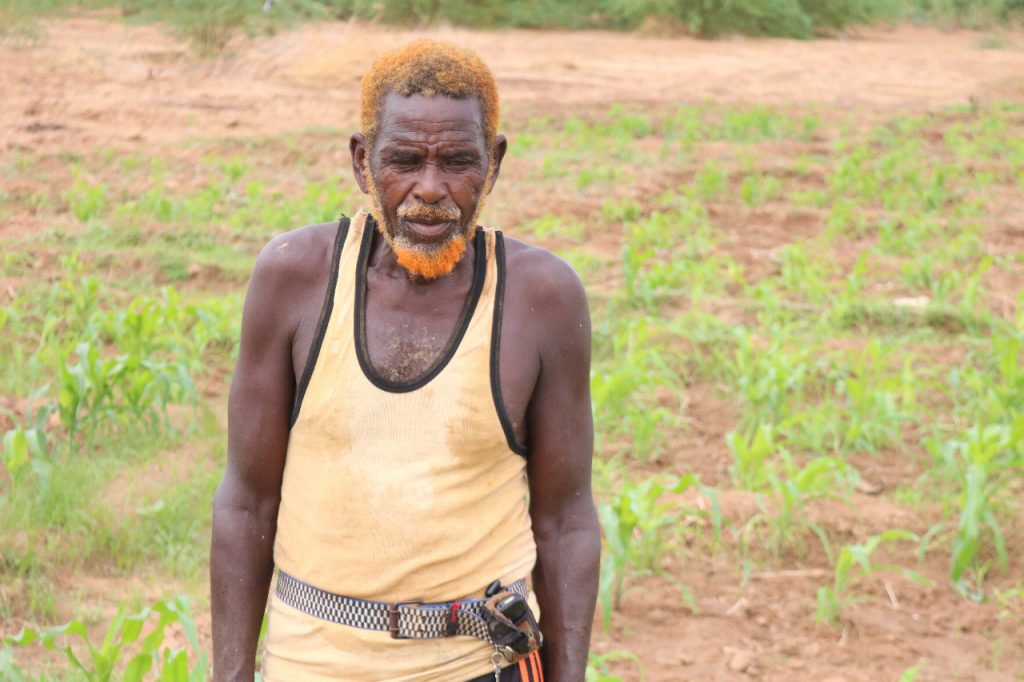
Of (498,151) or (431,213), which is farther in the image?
(498,151)

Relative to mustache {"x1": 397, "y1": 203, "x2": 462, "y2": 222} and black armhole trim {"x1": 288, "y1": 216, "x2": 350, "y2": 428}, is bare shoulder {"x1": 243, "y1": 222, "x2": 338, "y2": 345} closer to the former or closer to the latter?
black armhole trim {"x1": 288, "y1": 216, "x2": 350, "y2": 428}

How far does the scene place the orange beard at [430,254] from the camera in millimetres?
1874

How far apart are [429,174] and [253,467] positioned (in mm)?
493

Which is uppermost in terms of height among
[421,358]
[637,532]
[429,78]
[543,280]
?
[429,78]

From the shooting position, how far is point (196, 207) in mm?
8727

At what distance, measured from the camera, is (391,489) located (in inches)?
71.1

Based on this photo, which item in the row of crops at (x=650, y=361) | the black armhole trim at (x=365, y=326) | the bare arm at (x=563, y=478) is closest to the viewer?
the black armhole trim at (x=365, y=326)

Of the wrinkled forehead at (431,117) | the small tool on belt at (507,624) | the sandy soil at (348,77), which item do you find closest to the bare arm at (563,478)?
the small tool on belt at (507,624)

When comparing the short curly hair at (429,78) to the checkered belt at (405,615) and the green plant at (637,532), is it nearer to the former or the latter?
the checkered belt at (405,615)

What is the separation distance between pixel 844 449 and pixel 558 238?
3.65 meters

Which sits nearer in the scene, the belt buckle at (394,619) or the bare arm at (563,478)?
the belt buckle at (394,619)

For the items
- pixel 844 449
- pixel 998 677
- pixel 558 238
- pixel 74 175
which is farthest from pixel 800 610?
pixel 74 175

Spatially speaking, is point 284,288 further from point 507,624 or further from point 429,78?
point 507,624

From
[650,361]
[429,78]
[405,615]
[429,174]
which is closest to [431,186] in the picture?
[429,174]
